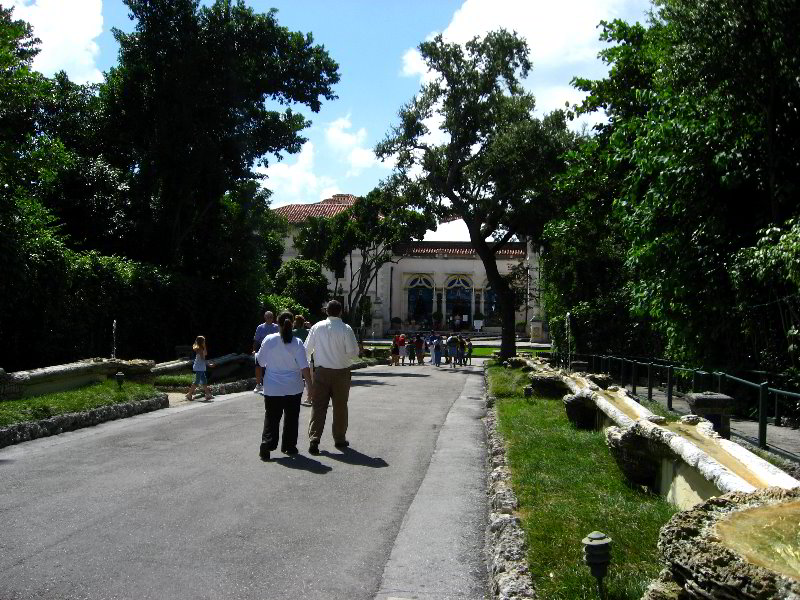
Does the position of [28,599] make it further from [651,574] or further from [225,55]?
[225,55]

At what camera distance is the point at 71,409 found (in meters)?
12.2

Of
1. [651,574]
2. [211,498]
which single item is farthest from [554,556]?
[211,498]

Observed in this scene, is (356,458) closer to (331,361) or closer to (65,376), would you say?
(331,361)

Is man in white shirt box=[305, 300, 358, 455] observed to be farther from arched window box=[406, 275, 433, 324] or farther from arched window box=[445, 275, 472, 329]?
arched window box=[406, 275, 433, 324]

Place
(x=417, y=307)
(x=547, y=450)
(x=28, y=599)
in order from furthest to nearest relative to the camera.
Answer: (x=417, y=307)
(x=547, y=450)
(x=28, y=599)

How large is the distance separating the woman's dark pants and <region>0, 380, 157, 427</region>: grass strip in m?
3.46

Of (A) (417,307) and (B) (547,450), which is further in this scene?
(A) (417,307)

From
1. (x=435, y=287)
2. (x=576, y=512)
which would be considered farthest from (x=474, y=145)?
(x=435, y=287)

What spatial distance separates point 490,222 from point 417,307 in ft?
134

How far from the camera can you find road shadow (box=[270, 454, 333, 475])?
8.92m

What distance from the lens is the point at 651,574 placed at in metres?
4.84

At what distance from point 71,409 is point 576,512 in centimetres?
835

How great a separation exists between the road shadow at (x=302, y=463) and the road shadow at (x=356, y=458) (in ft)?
1.12

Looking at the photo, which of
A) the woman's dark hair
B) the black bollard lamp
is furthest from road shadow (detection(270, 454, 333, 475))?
the black bollard lamp
